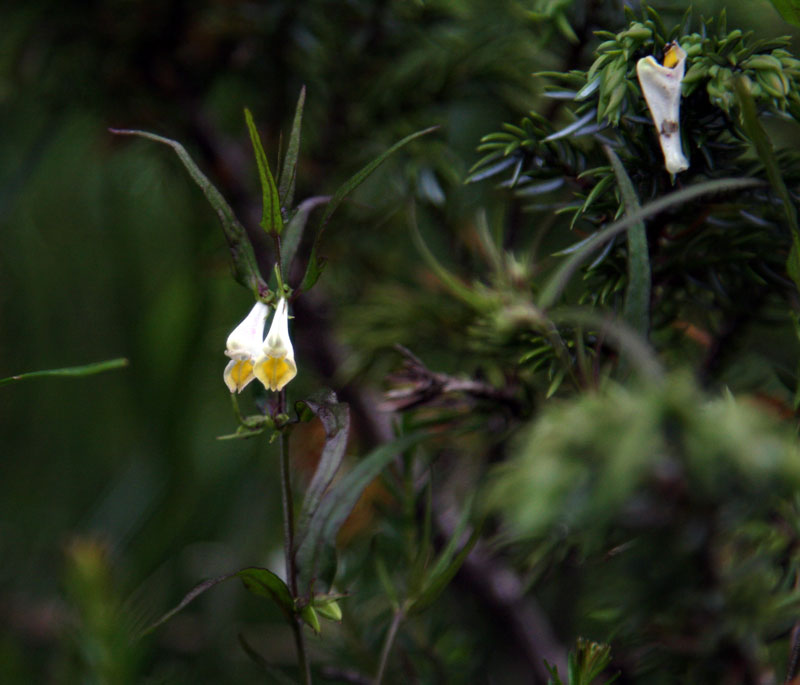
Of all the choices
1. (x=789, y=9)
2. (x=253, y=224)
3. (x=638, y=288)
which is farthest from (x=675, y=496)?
(x=253, y=224)

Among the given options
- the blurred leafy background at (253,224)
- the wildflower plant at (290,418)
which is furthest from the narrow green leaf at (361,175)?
the blurred leafy background at (253,224)

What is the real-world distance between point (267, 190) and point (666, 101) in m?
0.12

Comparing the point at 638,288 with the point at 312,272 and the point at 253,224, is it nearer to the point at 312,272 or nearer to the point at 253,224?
the point at 312,272

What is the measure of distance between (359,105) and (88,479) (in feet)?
1.57

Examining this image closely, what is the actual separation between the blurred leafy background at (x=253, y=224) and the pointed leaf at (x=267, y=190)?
0.36 ft

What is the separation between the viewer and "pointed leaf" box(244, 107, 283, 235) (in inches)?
7.7

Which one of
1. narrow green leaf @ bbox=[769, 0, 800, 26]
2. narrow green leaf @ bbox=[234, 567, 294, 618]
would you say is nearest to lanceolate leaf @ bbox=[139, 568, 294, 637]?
narrow green leaf @ bbox=[234, 567, 294, 618]

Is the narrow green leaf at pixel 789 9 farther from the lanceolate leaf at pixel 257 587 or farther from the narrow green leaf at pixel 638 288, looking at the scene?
the lanceolate leaf at pixel 257 587

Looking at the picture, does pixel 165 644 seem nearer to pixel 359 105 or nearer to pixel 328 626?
pixel 328 626

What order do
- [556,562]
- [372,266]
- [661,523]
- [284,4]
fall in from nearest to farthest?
[661,523] → [556,562] → [284,4] → [372,266]

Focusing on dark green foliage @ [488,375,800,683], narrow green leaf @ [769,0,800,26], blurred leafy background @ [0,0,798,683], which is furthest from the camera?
blurred leafy background @ [0,0,798,683]

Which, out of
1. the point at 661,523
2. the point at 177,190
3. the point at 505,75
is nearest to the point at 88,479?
the point at 177,190

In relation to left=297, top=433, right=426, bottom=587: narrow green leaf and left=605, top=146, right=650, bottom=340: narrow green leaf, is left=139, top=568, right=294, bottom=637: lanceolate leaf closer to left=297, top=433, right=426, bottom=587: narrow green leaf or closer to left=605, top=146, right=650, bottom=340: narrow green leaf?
left=297, top=433, right=426, bottom=587: narrow green leaf

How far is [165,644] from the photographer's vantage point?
510 millimetres
